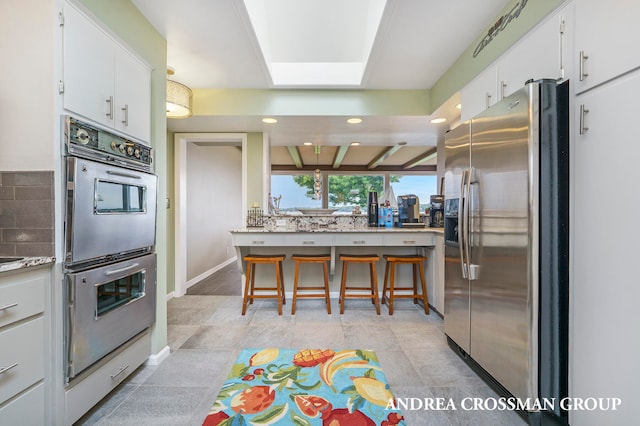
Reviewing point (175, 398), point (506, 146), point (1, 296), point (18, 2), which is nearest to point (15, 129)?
point (18, 2)

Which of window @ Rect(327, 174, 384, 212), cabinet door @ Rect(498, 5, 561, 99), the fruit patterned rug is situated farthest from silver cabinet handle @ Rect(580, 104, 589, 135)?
window @ Rect(327, 174, 384, 212)

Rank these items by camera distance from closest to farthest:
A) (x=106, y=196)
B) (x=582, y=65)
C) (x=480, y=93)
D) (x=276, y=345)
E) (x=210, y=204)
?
(x=582, y=65) < (x=106, y=196) < (x=480, y=93) < (x=276, y=345) < (x=210, y=204)

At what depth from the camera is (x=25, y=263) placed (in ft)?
3.80

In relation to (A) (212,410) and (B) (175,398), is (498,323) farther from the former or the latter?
(B) (175,398)

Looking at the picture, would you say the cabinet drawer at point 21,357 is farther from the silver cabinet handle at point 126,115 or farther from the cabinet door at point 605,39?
the cabinet door at point 605,39

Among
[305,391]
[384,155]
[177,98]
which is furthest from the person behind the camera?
[384,155]

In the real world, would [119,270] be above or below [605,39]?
below

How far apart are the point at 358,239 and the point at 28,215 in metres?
2.53

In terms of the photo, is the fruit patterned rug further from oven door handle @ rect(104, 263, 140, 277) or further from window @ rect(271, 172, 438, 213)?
window @ rect(271, 172, 438, 213)

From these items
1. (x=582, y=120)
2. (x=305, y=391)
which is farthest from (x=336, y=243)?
(x=582, y=120)

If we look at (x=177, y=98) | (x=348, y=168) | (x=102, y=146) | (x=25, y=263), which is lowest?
(x=25, y=263)

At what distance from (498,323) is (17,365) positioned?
227 centimetres

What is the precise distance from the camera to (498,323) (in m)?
1.62

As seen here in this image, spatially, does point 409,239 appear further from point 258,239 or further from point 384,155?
point 384,155
